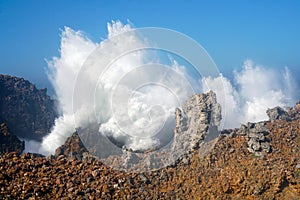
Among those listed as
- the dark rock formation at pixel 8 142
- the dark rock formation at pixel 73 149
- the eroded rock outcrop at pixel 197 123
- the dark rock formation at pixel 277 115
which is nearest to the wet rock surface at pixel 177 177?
the dark rock formation at pixel 73 149

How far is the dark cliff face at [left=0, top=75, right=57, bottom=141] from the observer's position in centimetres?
5298

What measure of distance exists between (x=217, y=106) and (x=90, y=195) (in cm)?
1306

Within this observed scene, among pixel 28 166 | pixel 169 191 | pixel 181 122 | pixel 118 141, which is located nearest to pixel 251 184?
pixel 169 191

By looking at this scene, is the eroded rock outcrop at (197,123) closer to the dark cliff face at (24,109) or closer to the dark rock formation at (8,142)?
the dark rock formation at (8,142)

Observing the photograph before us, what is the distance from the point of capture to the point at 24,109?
5566 cm

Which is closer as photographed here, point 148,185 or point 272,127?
point 148,185

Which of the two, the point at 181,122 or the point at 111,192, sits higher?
the point at 181,122

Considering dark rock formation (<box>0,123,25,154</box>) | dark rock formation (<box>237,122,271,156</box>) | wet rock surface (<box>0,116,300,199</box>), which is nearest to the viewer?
wet rock surface (<box>0,116,300,199</box>)

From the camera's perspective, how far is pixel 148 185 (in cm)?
2277

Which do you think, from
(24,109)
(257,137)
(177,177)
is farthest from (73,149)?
(24,109)


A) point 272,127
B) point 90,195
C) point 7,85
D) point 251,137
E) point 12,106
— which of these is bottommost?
point 90,195

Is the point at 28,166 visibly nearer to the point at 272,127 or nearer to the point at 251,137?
the point at 251,137

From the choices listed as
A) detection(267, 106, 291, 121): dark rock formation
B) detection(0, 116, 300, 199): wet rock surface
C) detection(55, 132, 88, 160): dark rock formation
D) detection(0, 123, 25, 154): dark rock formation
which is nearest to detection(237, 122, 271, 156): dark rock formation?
detection(0, 116, 300, 199): wet rock surface

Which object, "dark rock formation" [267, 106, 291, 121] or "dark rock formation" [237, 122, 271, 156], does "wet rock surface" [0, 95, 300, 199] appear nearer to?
"dark rock formation" [237, 122, 271, 156]
